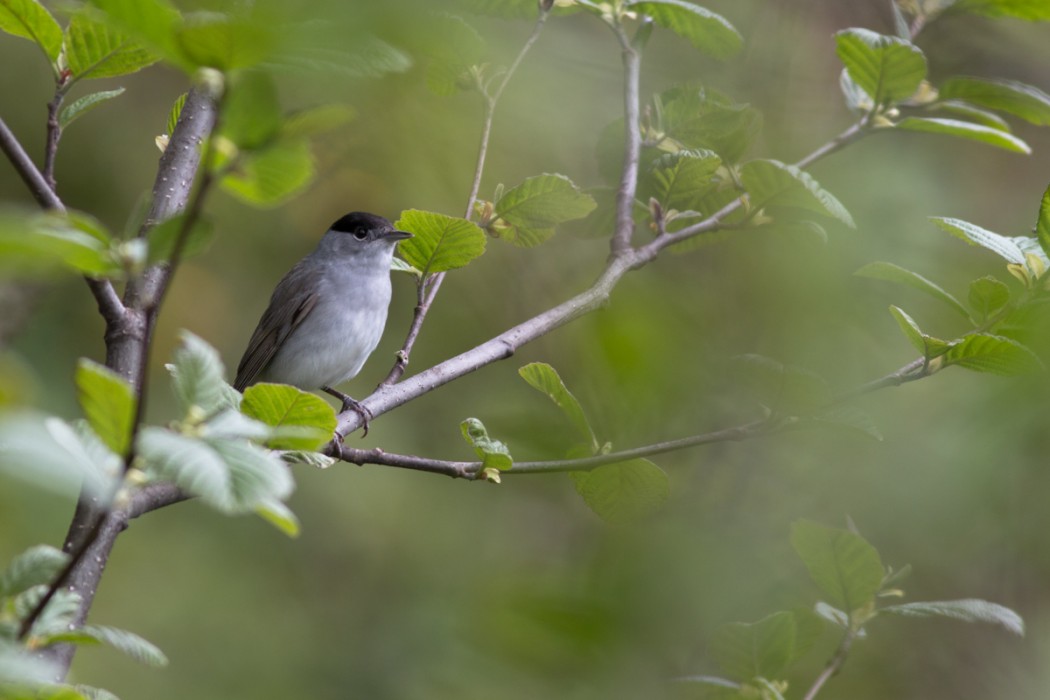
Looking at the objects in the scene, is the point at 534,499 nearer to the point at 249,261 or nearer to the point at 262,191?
the point at 249,261

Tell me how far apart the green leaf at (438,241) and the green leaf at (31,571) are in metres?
1.10

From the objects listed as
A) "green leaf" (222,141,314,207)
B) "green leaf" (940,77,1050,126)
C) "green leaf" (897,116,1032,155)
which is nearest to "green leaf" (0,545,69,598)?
"green leaf" (222,141,314,207)

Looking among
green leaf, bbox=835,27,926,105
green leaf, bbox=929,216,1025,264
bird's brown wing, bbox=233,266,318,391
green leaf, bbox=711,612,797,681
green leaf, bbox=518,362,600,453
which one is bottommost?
bird's brown wing, bbox=233,266,318,391

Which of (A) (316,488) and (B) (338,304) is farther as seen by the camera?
(A) (316,488)

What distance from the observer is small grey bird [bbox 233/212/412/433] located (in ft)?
14.5

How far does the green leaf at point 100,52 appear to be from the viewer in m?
1.68

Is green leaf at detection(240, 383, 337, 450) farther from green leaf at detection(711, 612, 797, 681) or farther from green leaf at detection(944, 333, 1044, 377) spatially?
green leaf at detection(944, 333, 1044, 377)

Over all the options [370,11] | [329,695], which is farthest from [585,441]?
[329,695]

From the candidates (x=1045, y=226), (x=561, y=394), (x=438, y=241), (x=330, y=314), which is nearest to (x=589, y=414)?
(x=561, y=394)

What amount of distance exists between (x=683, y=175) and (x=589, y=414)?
65 cm

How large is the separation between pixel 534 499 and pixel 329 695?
1.25 metres

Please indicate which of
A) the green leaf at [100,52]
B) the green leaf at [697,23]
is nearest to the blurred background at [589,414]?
the green leaf at [697,23]

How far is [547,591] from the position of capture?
1.52m

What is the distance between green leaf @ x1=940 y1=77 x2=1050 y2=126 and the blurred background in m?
0.22
